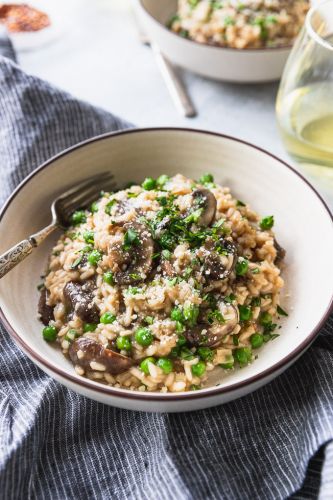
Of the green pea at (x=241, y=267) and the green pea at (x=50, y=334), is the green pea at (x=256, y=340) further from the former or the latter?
the green pea at (x=50, y=334)

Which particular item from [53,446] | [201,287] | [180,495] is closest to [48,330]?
[53,446]

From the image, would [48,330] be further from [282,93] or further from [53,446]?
[282,93]

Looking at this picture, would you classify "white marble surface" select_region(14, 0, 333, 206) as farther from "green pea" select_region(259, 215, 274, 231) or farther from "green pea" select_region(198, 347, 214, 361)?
"green pea" select_region(198, 347, 214, 361)

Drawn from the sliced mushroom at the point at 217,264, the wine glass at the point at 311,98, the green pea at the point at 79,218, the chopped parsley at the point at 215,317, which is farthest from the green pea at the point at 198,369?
the wine glass at the point at 311,98

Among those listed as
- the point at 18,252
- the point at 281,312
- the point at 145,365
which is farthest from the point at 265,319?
the point at 18,252

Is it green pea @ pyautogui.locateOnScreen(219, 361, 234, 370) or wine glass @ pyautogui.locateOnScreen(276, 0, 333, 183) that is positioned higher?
wine glass @ pyautogui.locateOnScreen(276, 0, 333, 183)

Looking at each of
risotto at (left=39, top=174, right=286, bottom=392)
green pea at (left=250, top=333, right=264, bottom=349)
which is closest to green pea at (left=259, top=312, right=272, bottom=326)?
risotto at (left=39, top=174, right=286, bottom=392)
